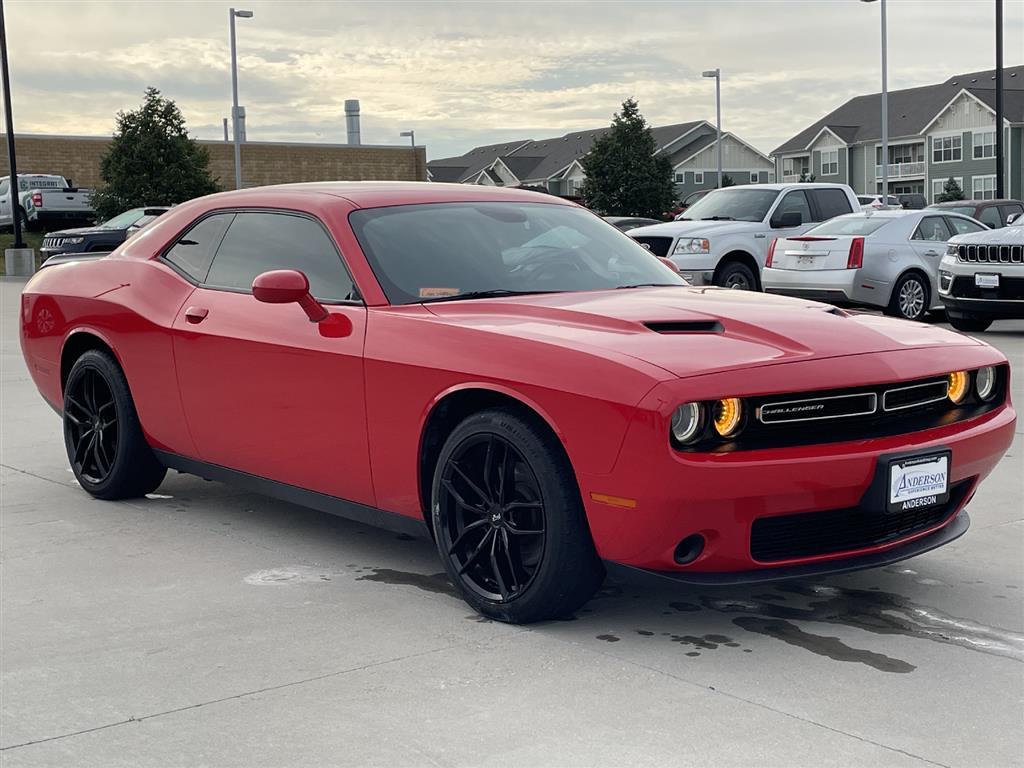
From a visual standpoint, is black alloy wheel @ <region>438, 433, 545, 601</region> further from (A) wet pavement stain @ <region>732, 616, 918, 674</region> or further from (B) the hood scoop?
(A) wet pavement stain @ <region>732, 616, 918, 674</region>

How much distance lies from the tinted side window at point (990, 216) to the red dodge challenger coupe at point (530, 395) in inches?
628

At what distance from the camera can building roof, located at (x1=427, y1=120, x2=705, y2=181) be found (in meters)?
95.1

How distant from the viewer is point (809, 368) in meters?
4.19

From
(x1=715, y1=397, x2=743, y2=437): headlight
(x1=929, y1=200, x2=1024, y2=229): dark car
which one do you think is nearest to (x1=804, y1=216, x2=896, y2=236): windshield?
(x1=929, y1=200, x2=1024, y2=229): dark car

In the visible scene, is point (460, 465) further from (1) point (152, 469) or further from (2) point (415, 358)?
(1) point (152, 469)

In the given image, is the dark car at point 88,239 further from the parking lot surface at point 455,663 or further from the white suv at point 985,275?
the parking lot surface at point 455,663

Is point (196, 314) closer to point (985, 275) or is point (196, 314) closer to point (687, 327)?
point (687, 327)

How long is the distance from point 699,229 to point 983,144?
62510 mm

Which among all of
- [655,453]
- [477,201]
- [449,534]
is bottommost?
[449,534]

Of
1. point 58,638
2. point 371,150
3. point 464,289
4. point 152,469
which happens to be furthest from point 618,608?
point 371,150

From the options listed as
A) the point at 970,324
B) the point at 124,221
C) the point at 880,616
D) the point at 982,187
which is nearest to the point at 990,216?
the point at 970,324

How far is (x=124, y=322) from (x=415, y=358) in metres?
2.16

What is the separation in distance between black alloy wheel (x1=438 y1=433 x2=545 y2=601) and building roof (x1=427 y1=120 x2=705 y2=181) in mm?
88962

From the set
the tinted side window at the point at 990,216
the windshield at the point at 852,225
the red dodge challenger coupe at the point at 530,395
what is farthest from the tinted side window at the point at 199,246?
the tinted side window at the point at 990,216
